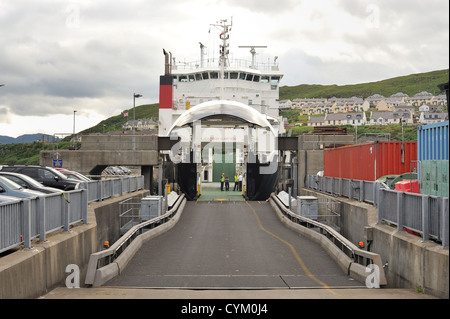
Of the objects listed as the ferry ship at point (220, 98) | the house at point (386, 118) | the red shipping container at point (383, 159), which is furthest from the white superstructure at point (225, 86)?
the house at point (386, 118)

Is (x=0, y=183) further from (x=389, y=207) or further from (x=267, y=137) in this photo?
(x=267, y=137)

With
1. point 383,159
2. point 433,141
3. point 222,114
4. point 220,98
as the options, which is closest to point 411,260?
point 433,141

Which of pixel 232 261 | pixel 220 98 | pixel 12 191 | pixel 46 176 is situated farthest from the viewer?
pixel 220 98

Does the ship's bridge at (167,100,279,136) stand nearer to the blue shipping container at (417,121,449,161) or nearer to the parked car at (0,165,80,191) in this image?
the parked car at (0,165,80,191)

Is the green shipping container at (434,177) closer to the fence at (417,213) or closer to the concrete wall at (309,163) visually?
the fence at (417,213)

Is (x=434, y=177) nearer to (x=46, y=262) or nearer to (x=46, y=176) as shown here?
(x=46, y=262)

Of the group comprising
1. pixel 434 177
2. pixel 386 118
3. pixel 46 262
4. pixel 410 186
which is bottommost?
pixel 46 262

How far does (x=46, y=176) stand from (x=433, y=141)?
14502 millimetres

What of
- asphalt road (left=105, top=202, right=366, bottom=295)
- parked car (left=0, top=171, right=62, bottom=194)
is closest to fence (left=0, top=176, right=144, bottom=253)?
asphalt road (left=105, top=202, right=366, bottom=295)

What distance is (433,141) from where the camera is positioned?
563 inches

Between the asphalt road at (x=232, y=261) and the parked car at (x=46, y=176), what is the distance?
4.53 meters

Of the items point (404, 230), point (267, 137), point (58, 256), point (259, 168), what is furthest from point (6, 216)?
point (267, 137)

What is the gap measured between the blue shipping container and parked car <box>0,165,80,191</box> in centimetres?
1273

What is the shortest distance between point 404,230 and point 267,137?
Answer: 95.9 feet
